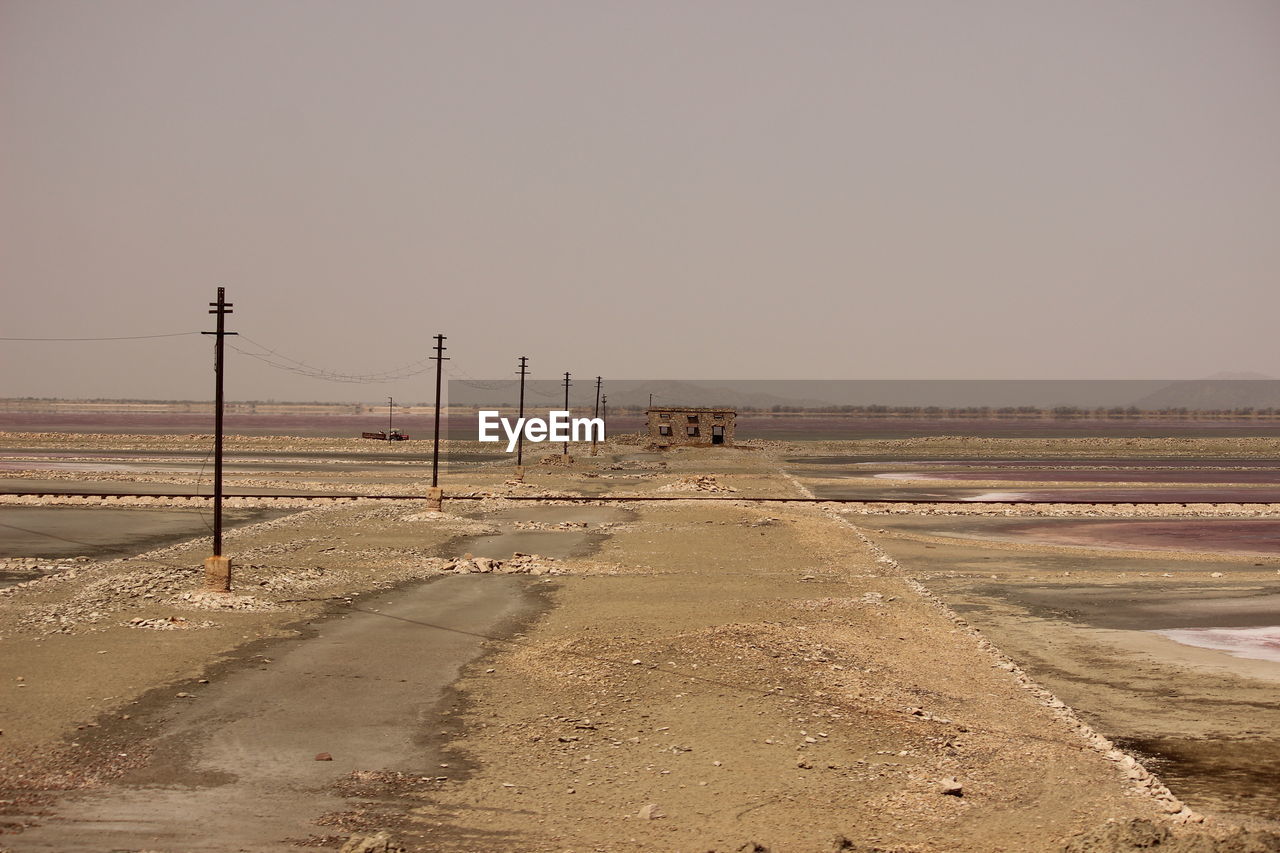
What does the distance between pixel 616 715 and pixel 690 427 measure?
93.4 metres

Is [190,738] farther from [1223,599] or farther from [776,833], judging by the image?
[1223,599]

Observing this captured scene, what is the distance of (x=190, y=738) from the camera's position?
1523 centimetres

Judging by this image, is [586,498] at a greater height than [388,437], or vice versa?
[388,437]

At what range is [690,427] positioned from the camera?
110m

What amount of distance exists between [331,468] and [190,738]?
6778 cm

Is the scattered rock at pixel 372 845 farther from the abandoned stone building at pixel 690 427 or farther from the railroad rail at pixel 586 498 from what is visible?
the abandoned stone building at pixel 690 427

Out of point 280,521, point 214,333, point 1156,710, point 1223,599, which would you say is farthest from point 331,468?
point 1156,710

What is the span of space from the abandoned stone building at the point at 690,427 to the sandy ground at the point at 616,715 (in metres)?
76.7

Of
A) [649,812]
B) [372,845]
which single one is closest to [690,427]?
[649,812]

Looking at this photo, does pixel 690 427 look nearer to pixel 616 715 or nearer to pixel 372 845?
pixel 616 715

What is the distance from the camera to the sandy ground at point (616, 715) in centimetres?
1230

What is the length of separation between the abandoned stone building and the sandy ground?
252ft

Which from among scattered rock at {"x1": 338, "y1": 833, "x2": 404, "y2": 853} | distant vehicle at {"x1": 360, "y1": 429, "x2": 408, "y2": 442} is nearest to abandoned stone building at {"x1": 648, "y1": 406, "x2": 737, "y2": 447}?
distant vehicle at {"x1": 360, "y1": 429, "x2": 408, "y2": 442}

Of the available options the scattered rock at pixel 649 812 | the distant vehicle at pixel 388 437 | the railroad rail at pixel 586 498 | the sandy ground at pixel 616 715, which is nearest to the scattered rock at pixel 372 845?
the sandy ground at pixel 616 715
